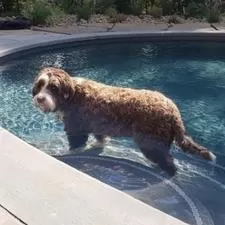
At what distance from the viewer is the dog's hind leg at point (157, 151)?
4.11 meters

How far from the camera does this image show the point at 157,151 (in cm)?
412

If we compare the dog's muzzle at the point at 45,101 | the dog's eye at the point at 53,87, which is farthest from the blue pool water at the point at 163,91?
the dog's eye at the point at 53,87

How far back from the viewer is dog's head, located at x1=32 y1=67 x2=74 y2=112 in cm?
426

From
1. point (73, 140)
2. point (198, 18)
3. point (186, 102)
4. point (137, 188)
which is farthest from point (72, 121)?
point (198, 18)

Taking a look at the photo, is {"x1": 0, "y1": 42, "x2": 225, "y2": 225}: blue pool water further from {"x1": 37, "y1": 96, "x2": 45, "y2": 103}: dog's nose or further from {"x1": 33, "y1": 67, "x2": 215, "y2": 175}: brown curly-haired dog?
{"x1": 37, "y1": 96, "x2": 45, "y2": 103}: dog's nose

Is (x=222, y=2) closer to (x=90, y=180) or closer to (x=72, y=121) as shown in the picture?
(x=72, y=121)

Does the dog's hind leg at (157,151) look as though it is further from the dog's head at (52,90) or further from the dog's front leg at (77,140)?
the dog's head at (52,90)

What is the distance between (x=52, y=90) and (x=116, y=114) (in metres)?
0.60

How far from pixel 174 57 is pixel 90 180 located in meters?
6.61

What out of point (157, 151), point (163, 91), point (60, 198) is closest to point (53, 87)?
point (157, 151)

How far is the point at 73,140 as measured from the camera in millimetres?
4586

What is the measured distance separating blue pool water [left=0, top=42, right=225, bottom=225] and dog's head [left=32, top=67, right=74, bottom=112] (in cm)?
49

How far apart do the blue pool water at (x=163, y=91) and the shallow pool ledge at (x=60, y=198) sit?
54 centimetres

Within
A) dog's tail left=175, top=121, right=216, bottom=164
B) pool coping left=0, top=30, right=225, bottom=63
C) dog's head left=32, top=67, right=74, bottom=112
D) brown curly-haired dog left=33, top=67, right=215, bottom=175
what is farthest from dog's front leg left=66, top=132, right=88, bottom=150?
pool coping left=0, top=30, right=225, bottom=63
